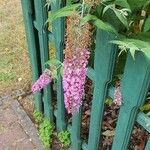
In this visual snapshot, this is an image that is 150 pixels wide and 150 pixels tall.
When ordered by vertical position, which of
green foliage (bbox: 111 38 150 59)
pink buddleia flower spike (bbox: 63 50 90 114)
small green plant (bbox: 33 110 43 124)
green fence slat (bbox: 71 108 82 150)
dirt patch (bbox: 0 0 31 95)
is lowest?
small green plant (bbox: 33 110 43 124)

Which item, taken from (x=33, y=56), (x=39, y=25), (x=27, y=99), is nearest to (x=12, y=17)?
(x=27, y=99)

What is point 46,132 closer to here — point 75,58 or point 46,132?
point 46,132

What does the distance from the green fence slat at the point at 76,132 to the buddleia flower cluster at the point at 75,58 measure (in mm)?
729

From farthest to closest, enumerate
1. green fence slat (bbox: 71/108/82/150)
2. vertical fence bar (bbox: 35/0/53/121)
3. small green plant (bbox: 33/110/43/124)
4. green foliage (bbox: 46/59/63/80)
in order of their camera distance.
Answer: small green plant (bbox: 33/110/43/124)
green fence slat (bbox: 71/108/82/150)
vertical fence bar (bbox: 35/0/53/121)
green foliage (bbox: 46/59/63/80)

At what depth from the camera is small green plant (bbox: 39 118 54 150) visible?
9.18ft

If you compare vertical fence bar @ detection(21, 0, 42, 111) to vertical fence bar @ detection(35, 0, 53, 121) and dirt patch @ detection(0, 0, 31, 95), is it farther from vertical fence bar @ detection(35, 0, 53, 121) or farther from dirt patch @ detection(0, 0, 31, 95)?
dirt patch @ detection(0, 0, 31, 95)

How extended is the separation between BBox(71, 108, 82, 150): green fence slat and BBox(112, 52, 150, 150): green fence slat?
1.35 ft

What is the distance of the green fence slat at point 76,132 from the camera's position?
2.30m

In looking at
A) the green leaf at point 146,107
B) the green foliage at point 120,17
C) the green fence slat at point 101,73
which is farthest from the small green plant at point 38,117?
the green foliage at point 120,17

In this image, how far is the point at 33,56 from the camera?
2604 millimetres

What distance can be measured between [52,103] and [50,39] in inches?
25.4

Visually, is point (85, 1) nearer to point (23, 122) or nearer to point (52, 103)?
point (52, 103)

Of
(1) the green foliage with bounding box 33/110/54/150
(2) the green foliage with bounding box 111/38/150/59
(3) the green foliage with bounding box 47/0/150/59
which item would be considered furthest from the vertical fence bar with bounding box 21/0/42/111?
(2) the green foliage with bounding box 111/38/150/59

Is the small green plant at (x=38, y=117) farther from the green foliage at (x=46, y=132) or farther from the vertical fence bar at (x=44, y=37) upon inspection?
the vertical fence bar at (x=44, y=37)
